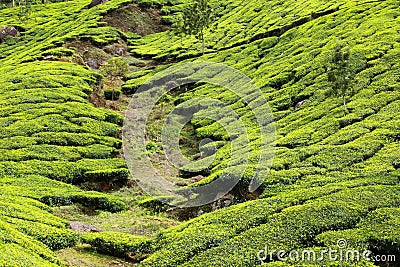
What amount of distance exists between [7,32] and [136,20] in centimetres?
2997

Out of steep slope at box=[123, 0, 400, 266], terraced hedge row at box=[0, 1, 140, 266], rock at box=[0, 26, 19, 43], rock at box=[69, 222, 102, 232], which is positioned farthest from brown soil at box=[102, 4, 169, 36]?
rock at box=[69, 222, 102, 232]

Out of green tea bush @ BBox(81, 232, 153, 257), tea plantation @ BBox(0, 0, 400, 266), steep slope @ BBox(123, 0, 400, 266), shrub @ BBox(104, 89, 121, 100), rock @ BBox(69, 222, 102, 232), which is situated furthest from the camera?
shrub @ BBox(104, 89, 121, 100)

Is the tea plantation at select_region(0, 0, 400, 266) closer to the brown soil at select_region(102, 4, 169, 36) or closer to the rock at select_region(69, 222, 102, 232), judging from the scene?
the rock at select_region(69, 222, 102, 232)

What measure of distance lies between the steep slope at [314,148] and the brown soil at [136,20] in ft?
101

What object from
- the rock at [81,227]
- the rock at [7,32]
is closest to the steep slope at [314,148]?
the rock at [81,227]

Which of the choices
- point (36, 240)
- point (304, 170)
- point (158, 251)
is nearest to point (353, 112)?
point (304, 170)

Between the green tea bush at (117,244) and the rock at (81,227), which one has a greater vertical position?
the rock at (81,227)

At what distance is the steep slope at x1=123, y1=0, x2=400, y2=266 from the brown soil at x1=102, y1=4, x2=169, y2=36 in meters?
30.9

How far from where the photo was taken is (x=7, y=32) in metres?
89.0

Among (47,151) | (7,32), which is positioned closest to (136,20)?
(7,32)

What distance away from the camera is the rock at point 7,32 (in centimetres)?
8806

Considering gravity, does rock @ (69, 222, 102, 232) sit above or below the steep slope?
below

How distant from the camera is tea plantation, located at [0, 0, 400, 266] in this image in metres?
19.4

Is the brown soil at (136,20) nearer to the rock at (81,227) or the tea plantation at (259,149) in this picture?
the tea plantation at (259,149)
